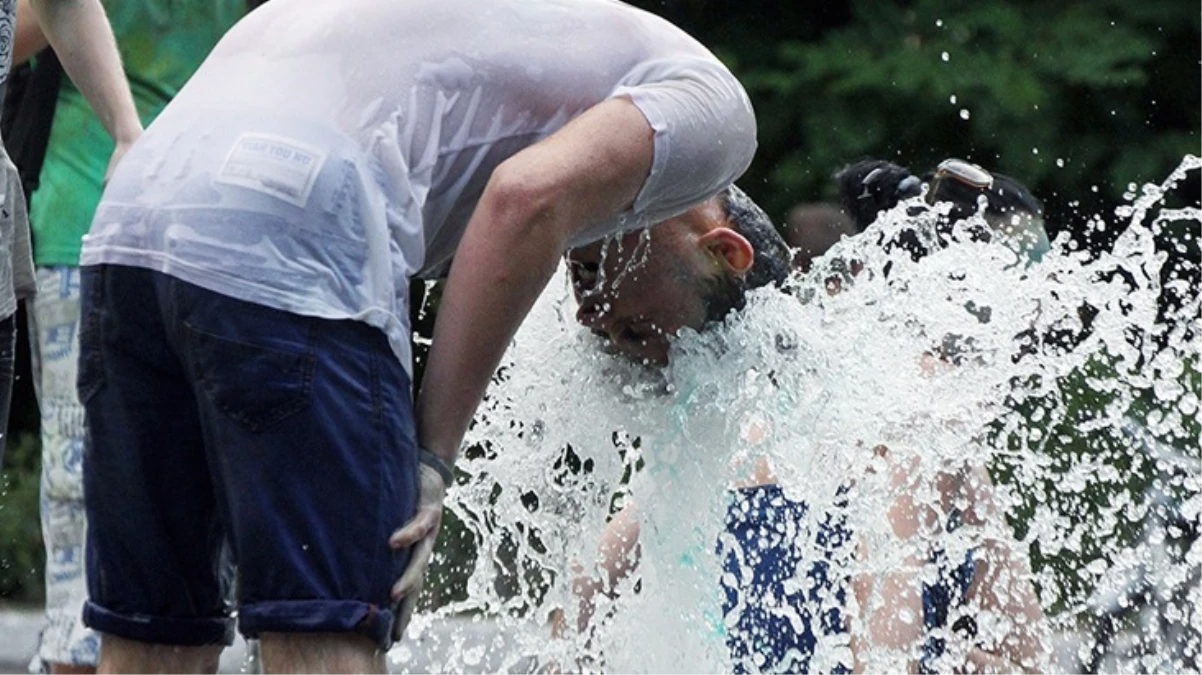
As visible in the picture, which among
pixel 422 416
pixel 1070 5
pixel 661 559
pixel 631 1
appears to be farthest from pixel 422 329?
pixel 422 416

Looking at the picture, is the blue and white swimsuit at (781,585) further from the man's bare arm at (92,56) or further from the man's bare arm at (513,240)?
the man's bare arm at (92,56)

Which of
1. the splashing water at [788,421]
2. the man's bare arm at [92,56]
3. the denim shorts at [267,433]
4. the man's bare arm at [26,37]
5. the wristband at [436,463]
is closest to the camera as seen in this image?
the denim shorts at [267,433]

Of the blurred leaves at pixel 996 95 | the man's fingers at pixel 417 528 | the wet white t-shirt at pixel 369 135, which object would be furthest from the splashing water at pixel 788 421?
the blurred leaves at pixel 996 95

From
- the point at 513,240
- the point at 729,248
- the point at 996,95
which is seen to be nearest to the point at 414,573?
the point at 513,240

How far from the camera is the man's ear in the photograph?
309 centimetres

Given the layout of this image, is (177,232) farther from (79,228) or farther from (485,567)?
(79,228)

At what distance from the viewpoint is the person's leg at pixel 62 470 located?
144 inches

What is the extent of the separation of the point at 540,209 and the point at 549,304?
2.55 ft

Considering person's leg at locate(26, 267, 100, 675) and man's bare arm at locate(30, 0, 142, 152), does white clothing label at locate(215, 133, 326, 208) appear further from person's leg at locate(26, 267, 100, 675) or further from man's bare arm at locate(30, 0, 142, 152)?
person's leg at locate(26, 267, 100, 675)

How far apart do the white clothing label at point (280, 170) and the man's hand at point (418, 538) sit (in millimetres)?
347

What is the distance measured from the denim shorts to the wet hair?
71cm

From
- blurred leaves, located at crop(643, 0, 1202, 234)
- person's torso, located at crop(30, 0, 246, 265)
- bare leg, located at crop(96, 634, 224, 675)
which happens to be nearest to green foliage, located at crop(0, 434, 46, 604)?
blurred leaves, located at crop(643, 0, 1202, 234)

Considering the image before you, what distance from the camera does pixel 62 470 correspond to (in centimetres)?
370

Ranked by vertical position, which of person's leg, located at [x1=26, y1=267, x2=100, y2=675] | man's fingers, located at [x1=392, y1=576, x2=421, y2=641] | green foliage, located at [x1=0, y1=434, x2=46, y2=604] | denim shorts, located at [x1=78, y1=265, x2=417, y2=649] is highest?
denim shorts, located at [x1=78, y1=265, x2=417, y2=649]
